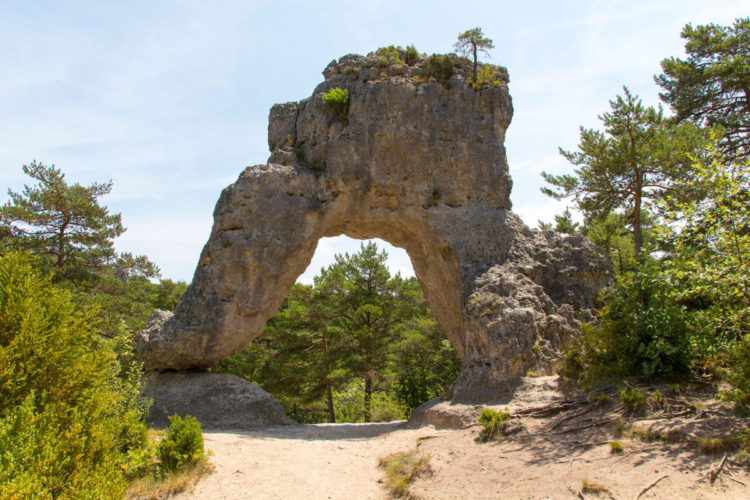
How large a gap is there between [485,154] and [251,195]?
7142 mm

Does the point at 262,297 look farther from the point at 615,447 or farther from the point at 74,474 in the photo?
the point at 615,447

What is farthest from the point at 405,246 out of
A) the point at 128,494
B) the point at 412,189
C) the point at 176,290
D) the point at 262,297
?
the point at 176,290

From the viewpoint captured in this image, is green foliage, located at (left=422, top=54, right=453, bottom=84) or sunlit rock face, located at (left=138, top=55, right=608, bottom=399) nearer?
sunlit rock face, located at (left=138, top=55, right=608, bottom=399)

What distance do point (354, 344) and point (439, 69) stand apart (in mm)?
12330

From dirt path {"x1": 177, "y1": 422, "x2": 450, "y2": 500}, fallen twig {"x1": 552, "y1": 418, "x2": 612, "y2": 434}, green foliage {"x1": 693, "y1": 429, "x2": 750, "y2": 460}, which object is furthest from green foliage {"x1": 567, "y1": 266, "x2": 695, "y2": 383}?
dirt path {"x1": 177, "y1": 422, "x2": 450, "y2": 500}

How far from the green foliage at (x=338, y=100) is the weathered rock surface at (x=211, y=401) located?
8600 mm

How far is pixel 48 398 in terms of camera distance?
18.0 ft

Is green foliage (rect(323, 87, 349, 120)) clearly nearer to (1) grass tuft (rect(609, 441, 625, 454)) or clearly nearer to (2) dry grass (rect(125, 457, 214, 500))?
(2) dry grass (rect(125, 457, 214, 500))

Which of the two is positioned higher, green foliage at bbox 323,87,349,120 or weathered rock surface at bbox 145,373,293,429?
green foliage at bbox 323,87,349,120

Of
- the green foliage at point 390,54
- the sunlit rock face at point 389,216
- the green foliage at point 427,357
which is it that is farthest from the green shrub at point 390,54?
the green foliage at point 427,357

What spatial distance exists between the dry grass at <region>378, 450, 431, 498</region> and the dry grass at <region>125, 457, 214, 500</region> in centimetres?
314

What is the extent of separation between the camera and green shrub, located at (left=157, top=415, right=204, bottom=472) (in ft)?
24.9

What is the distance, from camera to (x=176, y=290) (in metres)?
24.8

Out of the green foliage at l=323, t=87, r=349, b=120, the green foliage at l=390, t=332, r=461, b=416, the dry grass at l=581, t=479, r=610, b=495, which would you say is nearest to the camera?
the dry grass at l=581, t=479, r=610, b=495
